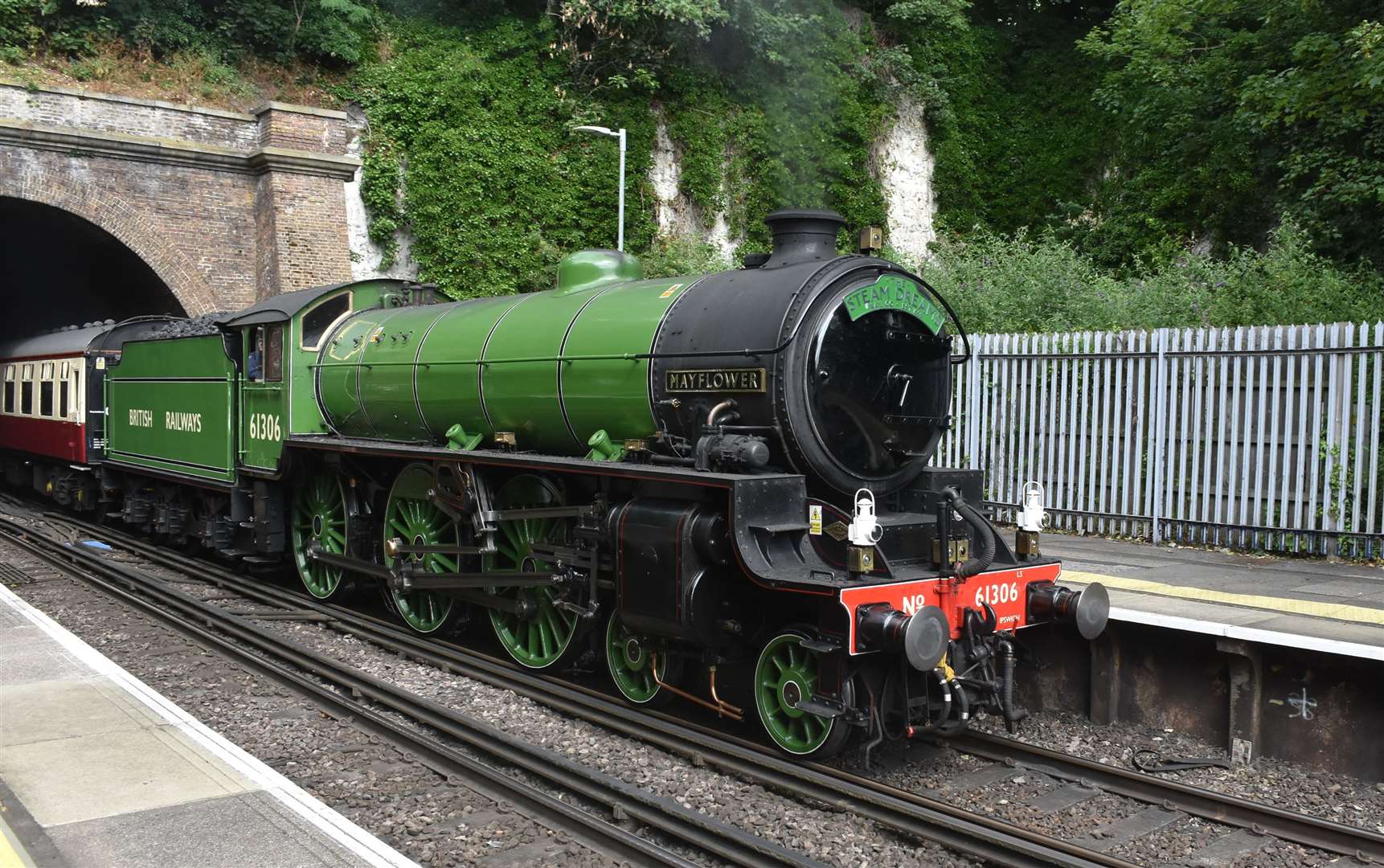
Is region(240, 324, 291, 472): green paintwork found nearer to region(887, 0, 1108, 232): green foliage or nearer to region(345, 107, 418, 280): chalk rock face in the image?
region(345, 107, 418, 280): chalk rock face

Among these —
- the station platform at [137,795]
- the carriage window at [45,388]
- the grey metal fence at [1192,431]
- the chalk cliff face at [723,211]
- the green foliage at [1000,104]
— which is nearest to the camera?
the station platform at [137,795]

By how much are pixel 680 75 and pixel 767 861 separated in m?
21.3

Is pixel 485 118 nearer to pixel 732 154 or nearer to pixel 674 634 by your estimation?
pixel 732 154

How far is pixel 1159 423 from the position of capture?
32.6 feet

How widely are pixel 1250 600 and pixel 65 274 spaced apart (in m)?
23.4

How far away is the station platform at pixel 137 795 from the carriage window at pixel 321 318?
418 centimetres

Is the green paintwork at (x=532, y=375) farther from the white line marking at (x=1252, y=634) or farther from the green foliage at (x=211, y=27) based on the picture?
the green foliage at (x=211, y=27)

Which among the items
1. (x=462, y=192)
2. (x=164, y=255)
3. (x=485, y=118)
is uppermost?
(x=485, y=118)

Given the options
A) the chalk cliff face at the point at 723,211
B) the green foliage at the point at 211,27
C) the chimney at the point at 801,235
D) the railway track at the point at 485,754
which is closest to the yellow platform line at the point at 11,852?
the railway track at the point at 485,754

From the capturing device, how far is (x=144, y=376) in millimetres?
12992

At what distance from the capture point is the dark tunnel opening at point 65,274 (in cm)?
1875

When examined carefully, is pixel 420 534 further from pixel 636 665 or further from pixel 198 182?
pixel 198 182

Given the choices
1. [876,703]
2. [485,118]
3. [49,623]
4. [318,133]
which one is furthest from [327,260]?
[876,703]

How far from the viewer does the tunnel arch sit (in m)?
16.6
